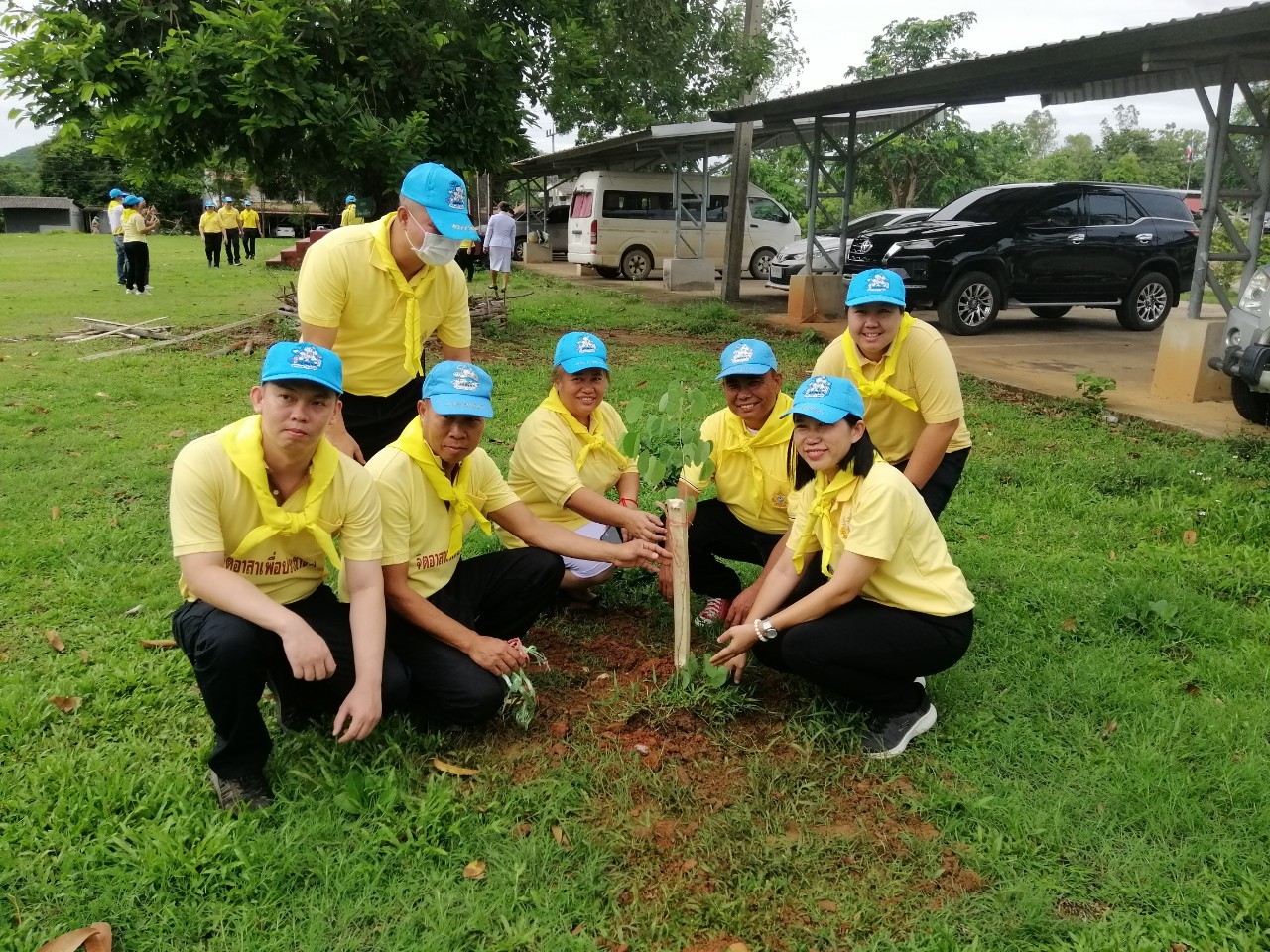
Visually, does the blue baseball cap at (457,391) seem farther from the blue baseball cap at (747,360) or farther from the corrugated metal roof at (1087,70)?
the corrugated metal roof at (1087,70)

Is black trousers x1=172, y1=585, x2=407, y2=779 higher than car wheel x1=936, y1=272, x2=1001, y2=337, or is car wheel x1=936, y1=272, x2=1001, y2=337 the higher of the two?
car wheel x1=936, y1=272, x2=1001, y2=337

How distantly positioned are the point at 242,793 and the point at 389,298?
5.95 feet

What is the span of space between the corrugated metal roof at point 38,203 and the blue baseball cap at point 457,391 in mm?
62330

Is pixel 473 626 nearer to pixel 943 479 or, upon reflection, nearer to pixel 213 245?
pixel 943 479

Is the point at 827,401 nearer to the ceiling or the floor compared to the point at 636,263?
nearer to the floor

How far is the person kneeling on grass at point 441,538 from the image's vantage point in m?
3.03

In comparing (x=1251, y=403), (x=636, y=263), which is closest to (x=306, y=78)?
(x=1251, y=403)

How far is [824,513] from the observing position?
3.09 meters

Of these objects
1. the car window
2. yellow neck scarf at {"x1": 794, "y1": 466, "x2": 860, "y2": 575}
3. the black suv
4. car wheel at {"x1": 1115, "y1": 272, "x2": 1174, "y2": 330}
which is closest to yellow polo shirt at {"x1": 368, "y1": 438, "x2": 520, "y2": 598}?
yellow neck scarf at {"x1": 794, "y1": 466, "x2": 860, "y2": 575}

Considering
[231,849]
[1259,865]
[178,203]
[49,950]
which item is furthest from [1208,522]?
[178,203]

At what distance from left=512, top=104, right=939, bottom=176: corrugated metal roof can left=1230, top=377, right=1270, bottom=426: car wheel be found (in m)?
6.41

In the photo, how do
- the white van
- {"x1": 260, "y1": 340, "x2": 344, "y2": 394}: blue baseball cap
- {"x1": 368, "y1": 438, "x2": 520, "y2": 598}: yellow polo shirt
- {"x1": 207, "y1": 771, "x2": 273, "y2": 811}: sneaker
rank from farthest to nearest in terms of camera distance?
the white van, {"x1": 368, "y1": 438, "x2": 520, "y2": 598}: yellow polo shirt, {"x1": 207, "y1": 771, "x2": 273, "y2": 811}: sneaker, {"x1": 260, "y1": 340, "x2": 344, "y2": 394}: blue baseball cap

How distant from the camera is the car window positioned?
11.6 metres

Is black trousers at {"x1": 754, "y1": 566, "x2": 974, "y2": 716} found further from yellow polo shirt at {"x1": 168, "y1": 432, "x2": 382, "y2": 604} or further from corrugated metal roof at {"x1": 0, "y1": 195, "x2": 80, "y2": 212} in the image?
corrugated metal roof at {"x1": 0, "y1": 195, "x2": 80, "y2": 212}
